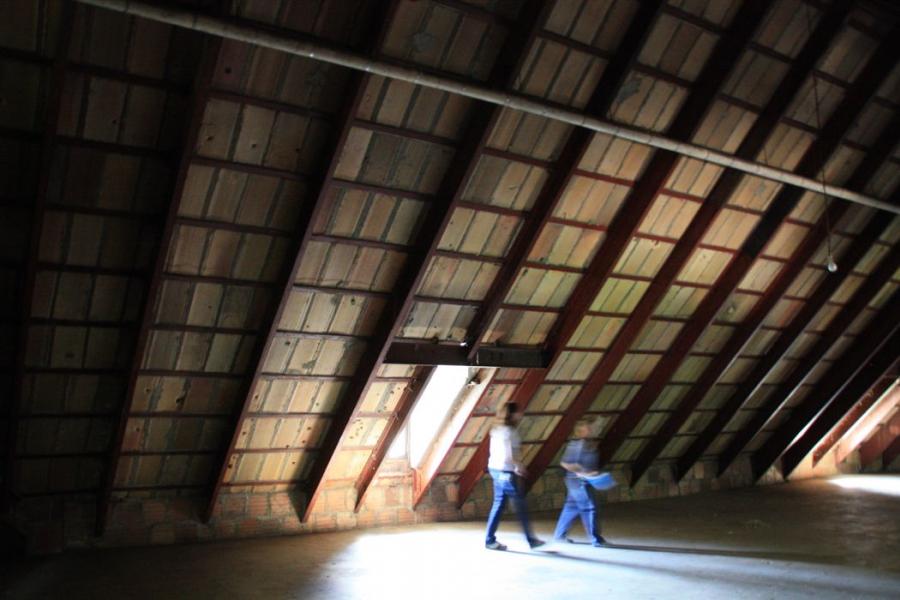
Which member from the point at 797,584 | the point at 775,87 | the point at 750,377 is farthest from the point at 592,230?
the point at 750,377

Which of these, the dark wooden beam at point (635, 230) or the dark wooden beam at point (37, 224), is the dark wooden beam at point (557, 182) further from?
the dark wooden beam at point (37, 224)

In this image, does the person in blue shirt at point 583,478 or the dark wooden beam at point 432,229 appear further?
the person in blue shirt at point 583,478

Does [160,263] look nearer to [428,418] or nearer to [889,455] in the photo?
[428,418]

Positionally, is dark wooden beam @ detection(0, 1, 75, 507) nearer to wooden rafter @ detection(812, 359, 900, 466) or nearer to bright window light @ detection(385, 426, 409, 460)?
bright window light @ detection(385, 426, 409, 460)

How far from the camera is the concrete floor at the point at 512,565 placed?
538 cm

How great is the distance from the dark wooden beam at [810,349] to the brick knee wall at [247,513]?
3184mm

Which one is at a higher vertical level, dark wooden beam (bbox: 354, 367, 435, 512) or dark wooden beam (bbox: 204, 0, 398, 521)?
dark wooden beam (bbox: 204, 0, 398, 521)

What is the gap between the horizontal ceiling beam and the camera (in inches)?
166

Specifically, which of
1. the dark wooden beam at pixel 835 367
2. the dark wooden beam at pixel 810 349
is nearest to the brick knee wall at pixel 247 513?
the dark wooden beam at pixel 810 349

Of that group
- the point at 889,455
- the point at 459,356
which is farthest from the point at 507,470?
the point at 889,455

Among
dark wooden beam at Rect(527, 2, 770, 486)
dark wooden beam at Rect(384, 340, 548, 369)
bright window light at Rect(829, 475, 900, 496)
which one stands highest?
dark wooden beam at Rect(527, 2, 770, 486)

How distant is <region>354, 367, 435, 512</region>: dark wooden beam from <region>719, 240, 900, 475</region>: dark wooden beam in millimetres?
4901

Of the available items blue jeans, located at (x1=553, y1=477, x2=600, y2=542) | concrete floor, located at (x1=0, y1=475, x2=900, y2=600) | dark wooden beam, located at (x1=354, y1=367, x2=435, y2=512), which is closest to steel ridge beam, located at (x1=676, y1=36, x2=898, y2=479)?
concrete floor, located at (x1=0, y1=475, x2=900, y2=600)

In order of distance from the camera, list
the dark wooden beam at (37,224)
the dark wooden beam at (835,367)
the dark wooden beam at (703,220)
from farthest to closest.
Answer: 1. the dark wooden beam at (835,367)
2. the dark wooden beam at (703,220)
3. the dark wooden beam at (37,224)
